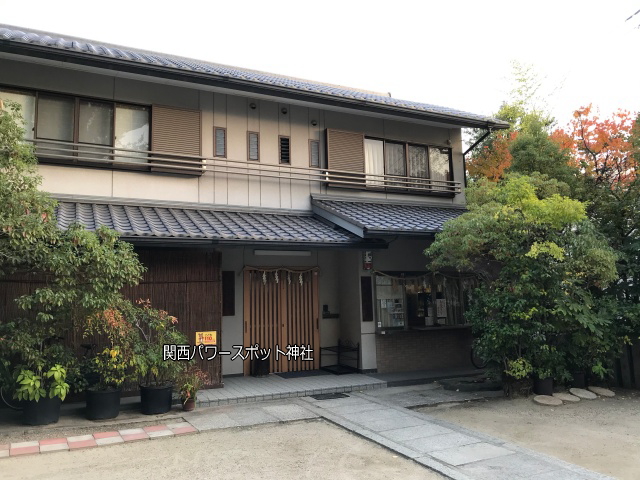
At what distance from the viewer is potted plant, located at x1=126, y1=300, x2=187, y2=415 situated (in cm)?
747

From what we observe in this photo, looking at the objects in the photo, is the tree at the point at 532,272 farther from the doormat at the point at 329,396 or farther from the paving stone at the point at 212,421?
the paving stone at the point at 212,421

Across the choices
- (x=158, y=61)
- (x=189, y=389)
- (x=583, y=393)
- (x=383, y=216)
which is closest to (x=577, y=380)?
(x=583, y=393)

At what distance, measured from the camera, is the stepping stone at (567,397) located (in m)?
8.52

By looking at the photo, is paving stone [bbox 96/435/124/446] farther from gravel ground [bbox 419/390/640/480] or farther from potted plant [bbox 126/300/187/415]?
gravel ground [bbox 419/390/640/480]

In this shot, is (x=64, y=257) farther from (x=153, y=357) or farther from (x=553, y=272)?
(x=553, y=272)

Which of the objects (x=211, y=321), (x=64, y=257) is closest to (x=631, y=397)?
(x=211, y=321)

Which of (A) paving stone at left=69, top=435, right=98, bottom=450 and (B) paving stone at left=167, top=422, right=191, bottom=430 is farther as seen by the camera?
(B) paving stone at left=167, top=422, right=191, bottom=430

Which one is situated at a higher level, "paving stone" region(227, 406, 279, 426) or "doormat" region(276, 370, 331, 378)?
"doormat" region(276, 370, 331, 378)

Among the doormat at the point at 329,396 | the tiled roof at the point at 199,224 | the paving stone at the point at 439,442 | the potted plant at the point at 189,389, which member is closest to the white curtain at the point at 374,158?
the tiled roof at the point at 199,224

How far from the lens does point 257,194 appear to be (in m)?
10.8

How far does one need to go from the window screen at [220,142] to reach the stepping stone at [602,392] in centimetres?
874

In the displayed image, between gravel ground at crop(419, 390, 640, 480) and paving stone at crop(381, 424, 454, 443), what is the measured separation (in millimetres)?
563

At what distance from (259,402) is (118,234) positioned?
12.5 ft

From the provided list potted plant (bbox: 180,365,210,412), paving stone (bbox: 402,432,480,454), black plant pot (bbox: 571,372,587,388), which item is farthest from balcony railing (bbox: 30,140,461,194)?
paving stone (bbox: 402,432,480,454)
